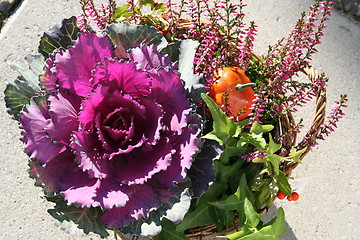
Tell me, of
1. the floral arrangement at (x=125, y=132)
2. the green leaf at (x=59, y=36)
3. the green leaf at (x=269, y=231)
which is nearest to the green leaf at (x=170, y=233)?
the floral arrangement at (x=125, y=132)

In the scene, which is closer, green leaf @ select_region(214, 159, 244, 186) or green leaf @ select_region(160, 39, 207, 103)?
green leaf @ select_region(160, 39, 207, 103)

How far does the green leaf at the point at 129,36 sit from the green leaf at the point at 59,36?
0.07m

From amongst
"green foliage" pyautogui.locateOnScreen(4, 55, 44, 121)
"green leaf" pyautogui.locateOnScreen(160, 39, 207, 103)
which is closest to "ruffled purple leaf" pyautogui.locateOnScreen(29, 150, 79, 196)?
"green foliage" pyautogui.locateOnScreen(4, 55, 44, 121)

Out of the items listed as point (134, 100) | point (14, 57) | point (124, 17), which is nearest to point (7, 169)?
point (14, 57)

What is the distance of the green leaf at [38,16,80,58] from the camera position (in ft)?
2.37

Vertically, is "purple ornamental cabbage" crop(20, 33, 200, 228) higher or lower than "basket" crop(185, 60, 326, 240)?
higher

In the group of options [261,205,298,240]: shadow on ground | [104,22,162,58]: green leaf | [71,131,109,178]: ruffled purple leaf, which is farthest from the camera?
[261,205,298,240]: shadow on ground

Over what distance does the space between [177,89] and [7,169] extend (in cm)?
70

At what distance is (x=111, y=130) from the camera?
610 mm

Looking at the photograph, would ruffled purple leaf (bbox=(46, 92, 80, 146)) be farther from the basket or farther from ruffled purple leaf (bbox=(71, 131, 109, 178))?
the basket

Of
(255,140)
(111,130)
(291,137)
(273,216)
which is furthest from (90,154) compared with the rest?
(273,216)

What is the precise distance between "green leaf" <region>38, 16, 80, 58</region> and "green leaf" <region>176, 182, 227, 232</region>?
1.18ft

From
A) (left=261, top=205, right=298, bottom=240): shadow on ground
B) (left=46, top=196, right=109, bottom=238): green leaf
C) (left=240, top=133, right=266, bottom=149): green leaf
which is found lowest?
(left=261, top=205, right=298, bottom=240): shadow on ground

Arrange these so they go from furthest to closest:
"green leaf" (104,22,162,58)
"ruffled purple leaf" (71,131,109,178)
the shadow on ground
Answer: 1. the shadow on ground
2. "green leaf" (104,22,162,58)
3. "ruffled purple leaf" (71,131,109,178)
